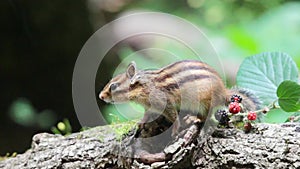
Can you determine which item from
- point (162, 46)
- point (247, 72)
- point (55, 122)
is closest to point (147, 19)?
point (162, 46)

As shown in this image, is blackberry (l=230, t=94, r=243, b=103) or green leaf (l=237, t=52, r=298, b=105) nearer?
blackberry (l=230, t=94, r=243, b=103)

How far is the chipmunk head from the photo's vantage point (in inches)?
43.6

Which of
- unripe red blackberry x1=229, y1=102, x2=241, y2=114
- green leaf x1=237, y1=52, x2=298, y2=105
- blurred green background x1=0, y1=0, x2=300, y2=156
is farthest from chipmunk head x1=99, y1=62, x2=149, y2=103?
blurred green background x1=0, y1=0, x2=300, y2=156

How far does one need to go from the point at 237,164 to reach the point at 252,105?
20 cm

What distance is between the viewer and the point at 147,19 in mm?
3111

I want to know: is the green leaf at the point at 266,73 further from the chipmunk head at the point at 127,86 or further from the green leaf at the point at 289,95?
the chipmunk head at the point at 127,86

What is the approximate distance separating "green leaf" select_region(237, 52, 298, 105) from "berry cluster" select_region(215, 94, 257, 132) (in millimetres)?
154

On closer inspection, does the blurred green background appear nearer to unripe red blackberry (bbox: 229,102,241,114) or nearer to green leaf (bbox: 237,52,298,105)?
green leaf (bbox: 237,52,298,105)

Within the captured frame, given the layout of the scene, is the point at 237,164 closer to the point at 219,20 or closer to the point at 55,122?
the point at 55,122

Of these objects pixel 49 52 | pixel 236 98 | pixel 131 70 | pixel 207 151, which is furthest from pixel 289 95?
pixel 49 52

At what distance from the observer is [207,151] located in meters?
1.07

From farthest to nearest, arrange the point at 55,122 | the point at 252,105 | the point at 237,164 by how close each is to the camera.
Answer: the point at 55,122, the point at 252,105, the point at 237,164

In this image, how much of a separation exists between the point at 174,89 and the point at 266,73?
33 centimetres

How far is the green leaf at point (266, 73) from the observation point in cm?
126
